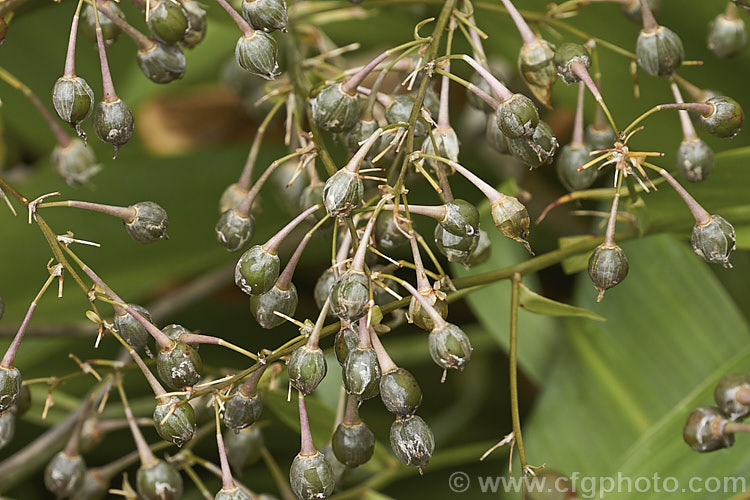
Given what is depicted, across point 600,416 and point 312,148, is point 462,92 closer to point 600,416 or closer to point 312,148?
point 600,416

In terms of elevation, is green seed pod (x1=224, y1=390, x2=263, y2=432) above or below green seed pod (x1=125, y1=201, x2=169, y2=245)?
below

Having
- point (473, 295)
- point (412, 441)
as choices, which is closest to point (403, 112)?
point (412, 441)

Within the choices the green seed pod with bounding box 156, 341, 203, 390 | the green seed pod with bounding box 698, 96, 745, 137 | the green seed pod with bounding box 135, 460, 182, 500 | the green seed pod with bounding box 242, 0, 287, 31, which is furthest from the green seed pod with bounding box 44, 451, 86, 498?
the green seed pod with bounding box 698, 96, 745, 137

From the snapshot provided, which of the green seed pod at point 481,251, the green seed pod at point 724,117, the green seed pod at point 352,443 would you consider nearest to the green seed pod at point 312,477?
the green seed pod at point 352,443

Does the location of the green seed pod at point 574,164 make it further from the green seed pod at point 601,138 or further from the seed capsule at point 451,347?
the seed capsule at point 451,347

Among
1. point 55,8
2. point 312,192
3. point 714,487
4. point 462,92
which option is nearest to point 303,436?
point 312,192

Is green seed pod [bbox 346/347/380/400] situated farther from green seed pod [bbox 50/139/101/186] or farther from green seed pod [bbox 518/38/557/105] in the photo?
green seed pod [bbox 50/139/101/186]
